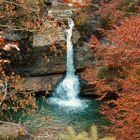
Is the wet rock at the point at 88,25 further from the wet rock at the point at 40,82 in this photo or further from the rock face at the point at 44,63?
the wet rock at the point at 40,82

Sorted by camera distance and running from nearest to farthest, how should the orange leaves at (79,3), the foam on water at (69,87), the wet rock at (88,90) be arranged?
the wet rock at (88,90) → the foam on water at (69,87) → the orange leaves at (79,3)

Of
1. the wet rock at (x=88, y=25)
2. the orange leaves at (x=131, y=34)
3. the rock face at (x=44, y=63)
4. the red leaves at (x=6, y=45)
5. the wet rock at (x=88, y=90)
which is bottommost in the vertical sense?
the wet rock at (x=88, y=90)

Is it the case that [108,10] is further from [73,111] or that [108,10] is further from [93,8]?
[73,111]

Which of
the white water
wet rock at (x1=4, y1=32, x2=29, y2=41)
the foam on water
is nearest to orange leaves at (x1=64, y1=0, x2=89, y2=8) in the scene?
the foam on water

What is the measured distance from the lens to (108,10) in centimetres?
1902

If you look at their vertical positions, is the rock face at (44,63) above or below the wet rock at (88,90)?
above

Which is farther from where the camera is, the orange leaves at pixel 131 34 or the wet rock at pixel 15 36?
the wet rock at pixel 15 36

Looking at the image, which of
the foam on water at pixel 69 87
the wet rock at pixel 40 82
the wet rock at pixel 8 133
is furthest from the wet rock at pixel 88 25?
the wet rock at pixel 8 133

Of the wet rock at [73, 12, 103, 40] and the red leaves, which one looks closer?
the red leaves

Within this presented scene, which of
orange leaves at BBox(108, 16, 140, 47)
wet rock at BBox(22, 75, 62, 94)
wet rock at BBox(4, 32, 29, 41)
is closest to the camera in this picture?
orange leaves at BBox(108, 16, 140, 47)

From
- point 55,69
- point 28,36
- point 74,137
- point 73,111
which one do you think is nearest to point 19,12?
point 28,36

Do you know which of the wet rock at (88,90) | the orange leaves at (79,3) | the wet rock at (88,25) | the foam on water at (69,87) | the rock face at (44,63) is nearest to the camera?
the wet rock at (88,90)

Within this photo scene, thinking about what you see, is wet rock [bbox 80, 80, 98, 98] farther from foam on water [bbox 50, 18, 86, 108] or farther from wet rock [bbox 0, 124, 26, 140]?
wet rock [bbox 0, 124, 26, 140]

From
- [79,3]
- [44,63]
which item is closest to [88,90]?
[44,63]
